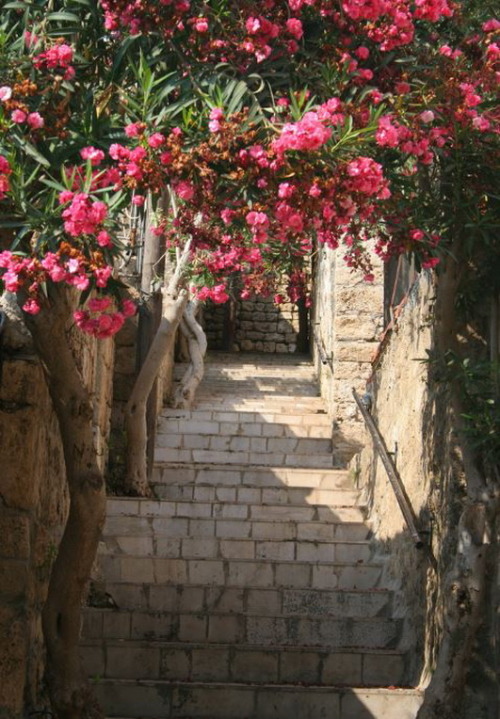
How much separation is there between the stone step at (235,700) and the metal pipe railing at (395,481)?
3.35 ft

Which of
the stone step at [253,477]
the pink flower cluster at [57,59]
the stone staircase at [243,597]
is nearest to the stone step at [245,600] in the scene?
the stone staircase at [243,597]

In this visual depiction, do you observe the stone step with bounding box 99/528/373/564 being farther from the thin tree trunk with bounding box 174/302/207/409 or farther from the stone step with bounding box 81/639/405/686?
the thin tree trunk with bounding box 174/302/207/409

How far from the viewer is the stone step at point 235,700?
752 cm

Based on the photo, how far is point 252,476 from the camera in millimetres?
11867

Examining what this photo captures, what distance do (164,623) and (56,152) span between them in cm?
398

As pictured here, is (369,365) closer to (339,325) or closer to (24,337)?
(339,325)

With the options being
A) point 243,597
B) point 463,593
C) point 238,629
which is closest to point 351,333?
point 243,597

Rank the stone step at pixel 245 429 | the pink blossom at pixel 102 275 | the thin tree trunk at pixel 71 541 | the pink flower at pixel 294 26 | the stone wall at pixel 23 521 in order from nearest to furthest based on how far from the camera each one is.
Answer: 1. the pink blossom at pixel 102 275
2. the pink flower at pixel 294 26
3. the thin tree trunk at pixel 71 541
4. the stone wall at pixel 23 521
5. the stone step at pixel 245 429

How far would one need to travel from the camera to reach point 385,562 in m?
9.49

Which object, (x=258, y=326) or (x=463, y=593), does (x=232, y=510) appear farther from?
(x=258, y=326)

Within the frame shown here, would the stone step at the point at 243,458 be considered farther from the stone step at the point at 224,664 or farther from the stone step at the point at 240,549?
the stone step at the point at 224,664

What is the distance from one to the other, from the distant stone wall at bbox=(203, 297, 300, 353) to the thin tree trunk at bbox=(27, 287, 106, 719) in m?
14.1

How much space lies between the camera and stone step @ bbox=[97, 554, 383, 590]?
9305mm

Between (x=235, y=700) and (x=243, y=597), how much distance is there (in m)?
1.36
